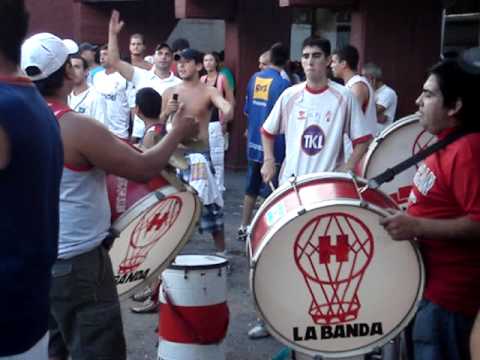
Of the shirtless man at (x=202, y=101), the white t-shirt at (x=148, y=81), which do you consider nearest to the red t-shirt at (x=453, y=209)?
the shirtless man at (x=202, y=101)

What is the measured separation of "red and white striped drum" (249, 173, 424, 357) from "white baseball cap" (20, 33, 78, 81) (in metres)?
1.06

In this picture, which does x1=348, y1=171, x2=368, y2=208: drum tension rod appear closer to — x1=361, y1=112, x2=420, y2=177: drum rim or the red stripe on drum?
x1=361, y1=112, x2=420, y2=177: drum rim

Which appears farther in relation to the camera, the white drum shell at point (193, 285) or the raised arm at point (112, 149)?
the white drum shell at point (193, 285)

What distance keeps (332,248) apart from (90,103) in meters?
5.08

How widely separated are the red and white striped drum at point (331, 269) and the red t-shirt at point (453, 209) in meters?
0.14

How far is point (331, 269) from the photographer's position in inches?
134

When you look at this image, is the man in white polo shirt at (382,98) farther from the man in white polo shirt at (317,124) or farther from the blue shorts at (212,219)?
the man in white polo shirt at (317,124)

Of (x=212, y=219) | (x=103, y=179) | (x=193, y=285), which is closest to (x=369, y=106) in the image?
(x=212, y=219)

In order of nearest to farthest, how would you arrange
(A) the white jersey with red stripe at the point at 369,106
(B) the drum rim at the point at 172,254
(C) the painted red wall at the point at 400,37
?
(B) the drum rim at the point at 172,254 → (A) the white jersey with red stripe at the point at 369,106 → (C) the painted red wall at the point at 400,37

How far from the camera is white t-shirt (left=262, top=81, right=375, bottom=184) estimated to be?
5.21 m

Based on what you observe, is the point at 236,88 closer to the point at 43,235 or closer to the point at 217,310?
the point at 217,310

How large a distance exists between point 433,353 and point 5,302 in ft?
5.36

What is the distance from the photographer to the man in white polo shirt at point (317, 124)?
17.1 feet

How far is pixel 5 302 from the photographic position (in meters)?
2.20
